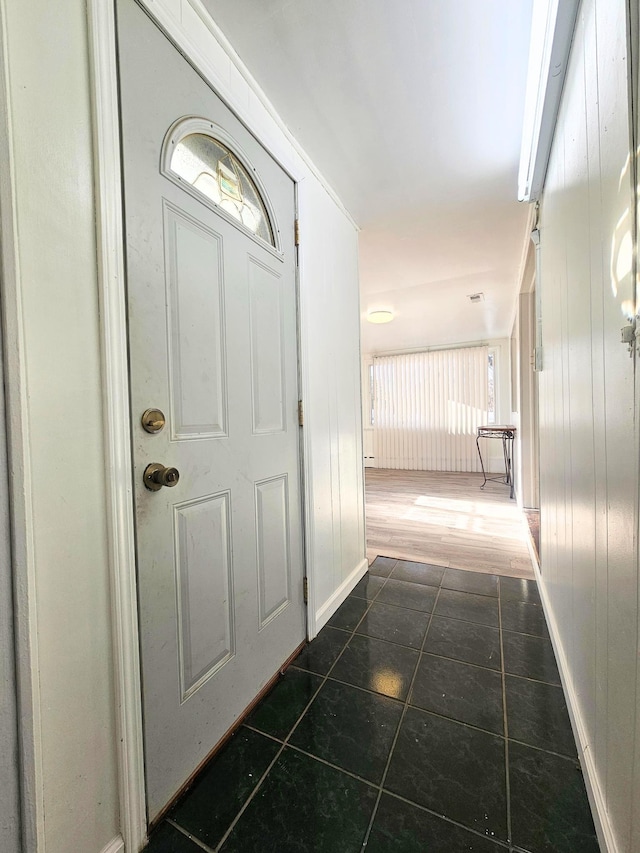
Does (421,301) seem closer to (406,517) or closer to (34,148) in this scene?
(406,517)

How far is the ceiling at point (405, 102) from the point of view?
1110 mm

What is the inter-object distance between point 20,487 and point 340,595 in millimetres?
1706

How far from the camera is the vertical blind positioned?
244 inches

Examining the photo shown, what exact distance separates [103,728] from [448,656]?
134 centimetres

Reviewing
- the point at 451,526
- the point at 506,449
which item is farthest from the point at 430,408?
the point at 451,526

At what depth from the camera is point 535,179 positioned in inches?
64.5

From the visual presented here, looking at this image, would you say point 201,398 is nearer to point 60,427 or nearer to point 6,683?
point 60,427

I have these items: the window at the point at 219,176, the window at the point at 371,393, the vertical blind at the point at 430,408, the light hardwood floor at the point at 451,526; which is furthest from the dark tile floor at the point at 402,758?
the window at the point at 371,393

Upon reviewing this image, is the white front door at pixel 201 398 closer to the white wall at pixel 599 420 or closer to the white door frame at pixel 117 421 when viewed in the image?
the white door frame at pixel 117 421

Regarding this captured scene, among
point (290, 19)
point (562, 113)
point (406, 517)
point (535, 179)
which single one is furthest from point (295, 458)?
point (406, 517)

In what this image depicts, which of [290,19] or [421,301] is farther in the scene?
[421,301]

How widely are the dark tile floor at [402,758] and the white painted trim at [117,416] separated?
0.86ft

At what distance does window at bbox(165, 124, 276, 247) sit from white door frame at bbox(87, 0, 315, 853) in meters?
0.19

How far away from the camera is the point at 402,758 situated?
1.06 meters
